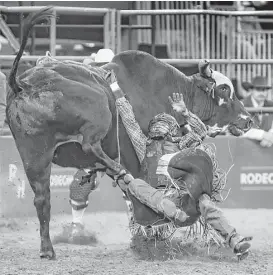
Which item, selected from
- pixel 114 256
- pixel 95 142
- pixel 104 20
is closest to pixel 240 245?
pixel 114 256

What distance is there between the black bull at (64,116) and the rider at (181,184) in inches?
10.7

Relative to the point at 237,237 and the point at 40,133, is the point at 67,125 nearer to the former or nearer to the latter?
the point at 40,133

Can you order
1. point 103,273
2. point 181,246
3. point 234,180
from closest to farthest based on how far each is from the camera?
point 103,273, point 181,246, point 234,180

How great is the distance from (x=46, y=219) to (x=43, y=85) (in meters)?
0.99

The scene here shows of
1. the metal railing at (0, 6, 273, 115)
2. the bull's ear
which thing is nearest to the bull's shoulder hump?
the bull's ear

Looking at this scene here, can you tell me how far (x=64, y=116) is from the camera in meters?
5.30

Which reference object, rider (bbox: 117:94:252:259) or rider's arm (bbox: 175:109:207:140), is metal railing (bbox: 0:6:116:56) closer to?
rider's arm (bbox: 175:109:207:140)

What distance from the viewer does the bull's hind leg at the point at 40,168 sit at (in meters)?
5.28

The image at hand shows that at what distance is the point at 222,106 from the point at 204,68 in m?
0.42

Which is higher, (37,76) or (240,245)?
(37,76)

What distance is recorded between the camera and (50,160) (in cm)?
536

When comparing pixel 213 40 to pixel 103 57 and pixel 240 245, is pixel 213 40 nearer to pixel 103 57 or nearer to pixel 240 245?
pixel 103 57

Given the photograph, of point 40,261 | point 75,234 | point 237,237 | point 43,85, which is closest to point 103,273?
point 40,261


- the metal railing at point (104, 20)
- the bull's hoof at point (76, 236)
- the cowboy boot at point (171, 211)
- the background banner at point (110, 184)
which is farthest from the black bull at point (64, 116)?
the background banner at point (110, 184)
